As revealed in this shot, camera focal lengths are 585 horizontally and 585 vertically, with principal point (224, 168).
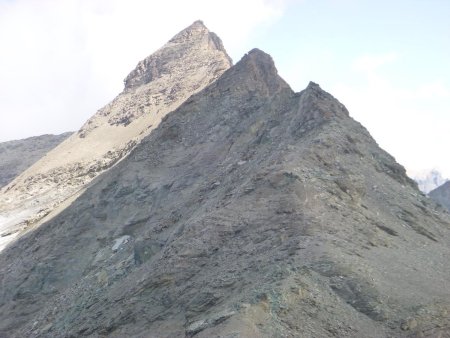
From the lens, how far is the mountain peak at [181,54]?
2151 inches

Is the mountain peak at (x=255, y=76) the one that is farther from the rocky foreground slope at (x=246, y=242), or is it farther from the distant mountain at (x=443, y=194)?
the distant mountain at (x=443, y=194)

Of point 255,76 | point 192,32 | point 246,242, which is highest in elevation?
point 192,32

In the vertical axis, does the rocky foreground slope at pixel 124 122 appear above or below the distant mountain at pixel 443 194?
above

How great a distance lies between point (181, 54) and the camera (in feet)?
186

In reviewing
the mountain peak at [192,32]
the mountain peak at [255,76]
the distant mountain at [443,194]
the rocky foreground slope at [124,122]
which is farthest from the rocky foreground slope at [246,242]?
the distant mountain at [443,194]

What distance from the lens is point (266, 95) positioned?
111 ft

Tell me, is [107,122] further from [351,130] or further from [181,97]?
[351,130]

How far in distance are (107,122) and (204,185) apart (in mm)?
34451

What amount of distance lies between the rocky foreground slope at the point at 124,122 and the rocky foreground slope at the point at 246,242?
14.2 m


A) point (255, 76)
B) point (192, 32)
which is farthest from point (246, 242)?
point (192, 32)

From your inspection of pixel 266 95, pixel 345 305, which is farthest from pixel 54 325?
pixel 266 95

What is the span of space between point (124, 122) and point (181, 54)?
9.28 m

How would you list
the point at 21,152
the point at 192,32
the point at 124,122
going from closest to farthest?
the point at 124,122, the point at 192,32, the point at 21,152

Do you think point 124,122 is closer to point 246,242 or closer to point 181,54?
point 181,54
